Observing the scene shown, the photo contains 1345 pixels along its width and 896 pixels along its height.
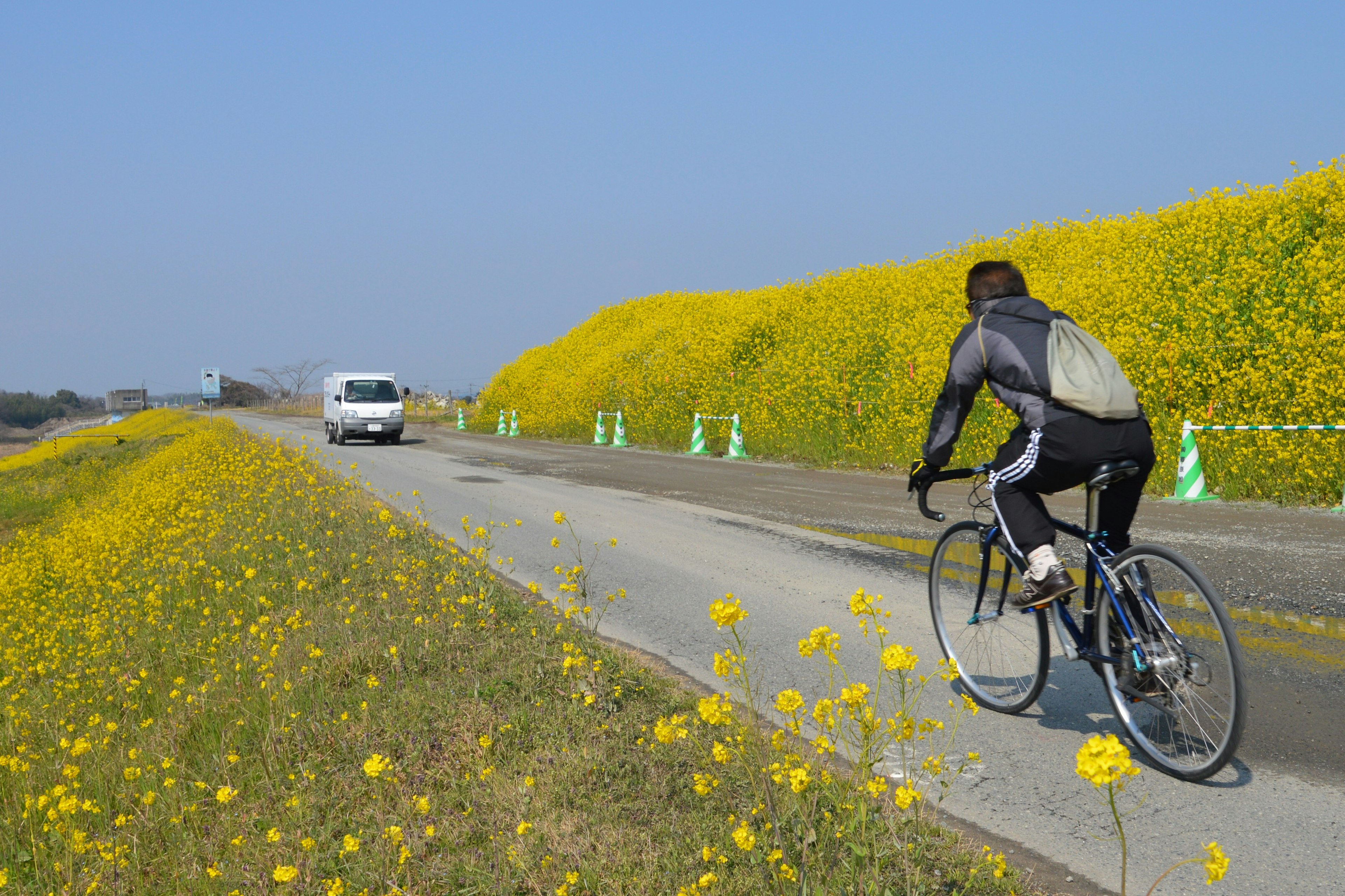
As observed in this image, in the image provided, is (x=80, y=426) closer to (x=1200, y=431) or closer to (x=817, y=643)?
(x=1200, y=431)

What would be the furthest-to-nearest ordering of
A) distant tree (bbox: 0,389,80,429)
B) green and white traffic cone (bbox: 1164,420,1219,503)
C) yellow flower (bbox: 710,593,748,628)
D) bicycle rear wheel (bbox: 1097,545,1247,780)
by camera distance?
distant tree (bbox: 0,389,80,429) < green and white traffic cone (bbox: 1164,420,1219,503) < bicycle rear wheel (bbox: 1097,545,1247,780) < yellow flower (bbox: 710,593,748,628)

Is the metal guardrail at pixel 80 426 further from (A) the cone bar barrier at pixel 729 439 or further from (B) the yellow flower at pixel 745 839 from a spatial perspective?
(B) the yellow flower at pixel 745 839

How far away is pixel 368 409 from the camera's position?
31469 mm

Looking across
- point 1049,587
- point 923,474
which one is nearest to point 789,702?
point 1049,587

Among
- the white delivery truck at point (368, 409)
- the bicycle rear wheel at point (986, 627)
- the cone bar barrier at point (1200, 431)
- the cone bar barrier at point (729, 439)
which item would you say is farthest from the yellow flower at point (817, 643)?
the white delivery truck at point (368, 409)

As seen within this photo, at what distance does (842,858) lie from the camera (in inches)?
110

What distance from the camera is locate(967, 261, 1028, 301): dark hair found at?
13.7 ft

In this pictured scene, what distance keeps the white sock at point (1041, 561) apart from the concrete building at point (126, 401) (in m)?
136

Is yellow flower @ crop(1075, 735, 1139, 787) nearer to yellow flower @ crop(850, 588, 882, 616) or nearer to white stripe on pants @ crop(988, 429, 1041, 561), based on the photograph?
yellow flower @ crop(850, 588, 882, 616)

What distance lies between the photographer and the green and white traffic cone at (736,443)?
917 inches

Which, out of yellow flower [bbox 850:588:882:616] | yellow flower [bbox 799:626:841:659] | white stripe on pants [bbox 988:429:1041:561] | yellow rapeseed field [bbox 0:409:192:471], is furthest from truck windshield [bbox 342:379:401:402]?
yellow flower [bbox 799:626:841:659]

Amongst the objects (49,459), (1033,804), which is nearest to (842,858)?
(1033,804)

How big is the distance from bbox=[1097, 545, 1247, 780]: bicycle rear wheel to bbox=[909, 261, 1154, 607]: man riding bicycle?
27cm

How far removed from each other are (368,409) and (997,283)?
29673 mm
